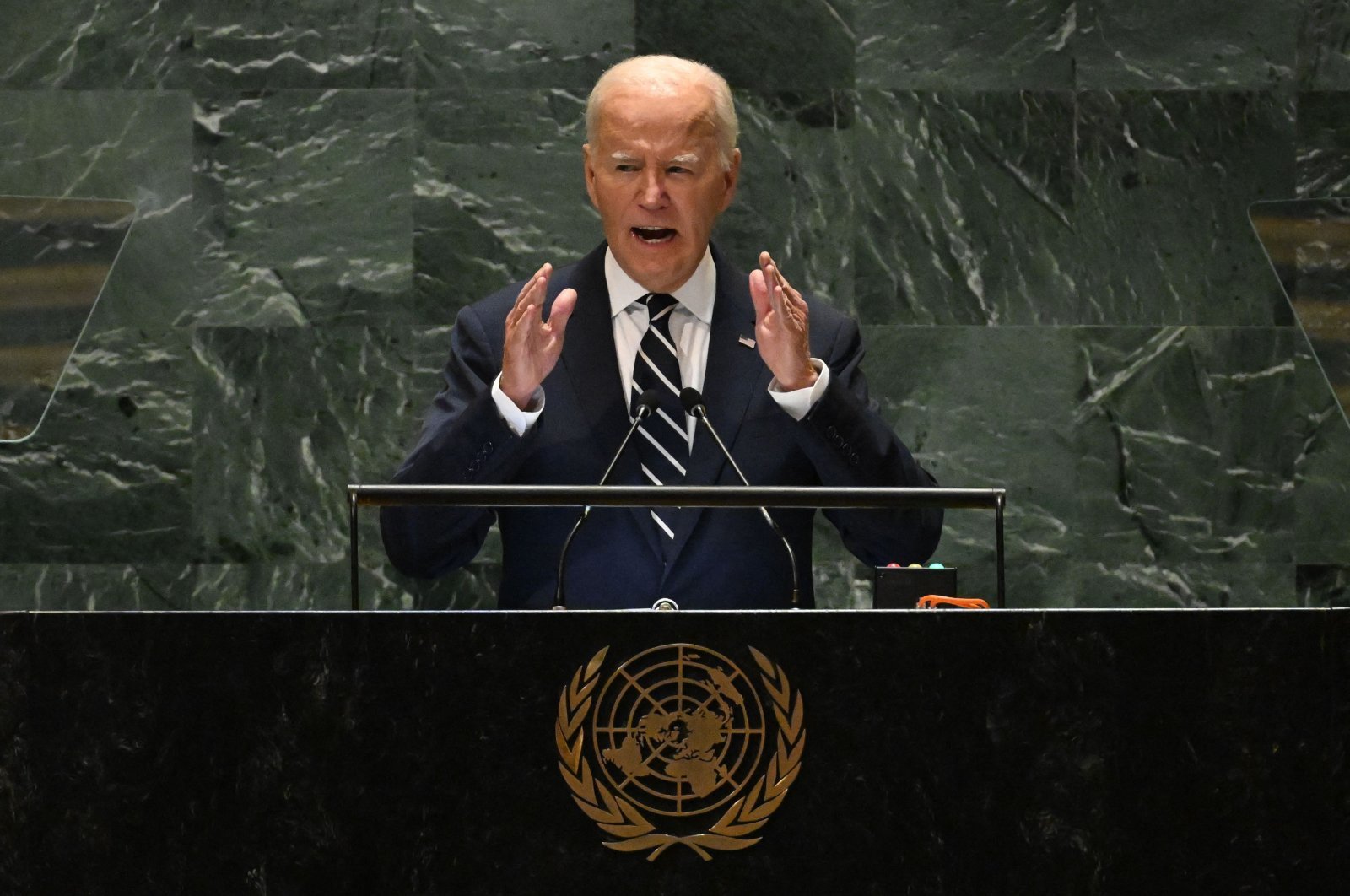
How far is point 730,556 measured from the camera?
2873 mm

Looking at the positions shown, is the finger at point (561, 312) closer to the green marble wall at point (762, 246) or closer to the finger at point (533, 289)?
the finger at point (533, 289)

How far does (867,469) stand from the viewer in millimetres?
2688

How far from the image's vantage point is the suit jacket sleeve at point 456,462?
265 cm

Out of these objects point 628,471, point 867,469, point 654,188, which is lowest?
point 628,471

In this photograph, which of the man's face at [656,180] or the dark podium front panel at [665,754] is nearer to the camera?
the dark podium front panel at [665,754]

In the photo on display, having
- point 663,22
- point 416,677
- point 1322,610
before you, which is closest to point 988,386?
point 663,22

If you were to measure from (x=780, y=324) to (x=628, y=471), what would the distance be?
489 millimetres

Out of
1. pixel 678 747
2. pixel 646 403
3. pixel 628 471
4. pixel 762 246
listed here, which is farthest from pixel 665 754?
pixel 762 246

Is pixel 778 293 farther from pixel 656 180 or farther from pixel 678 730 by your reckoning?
pixel 678 730

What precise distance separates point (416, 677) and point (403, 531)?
3.00 ft

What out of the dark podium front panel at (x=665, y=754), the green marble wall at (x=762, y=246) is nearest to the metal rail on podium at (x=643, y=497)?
the dark podium front panel at (x=665, y=754)

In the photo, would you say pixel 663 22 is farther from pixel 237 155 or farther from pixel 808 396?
pixel 808 396

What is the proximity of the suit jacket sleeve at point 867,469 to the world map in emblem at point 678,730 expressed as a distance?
88 centimetres

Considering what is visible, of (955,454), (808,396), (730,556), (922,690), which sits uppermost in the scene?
(922,690)
